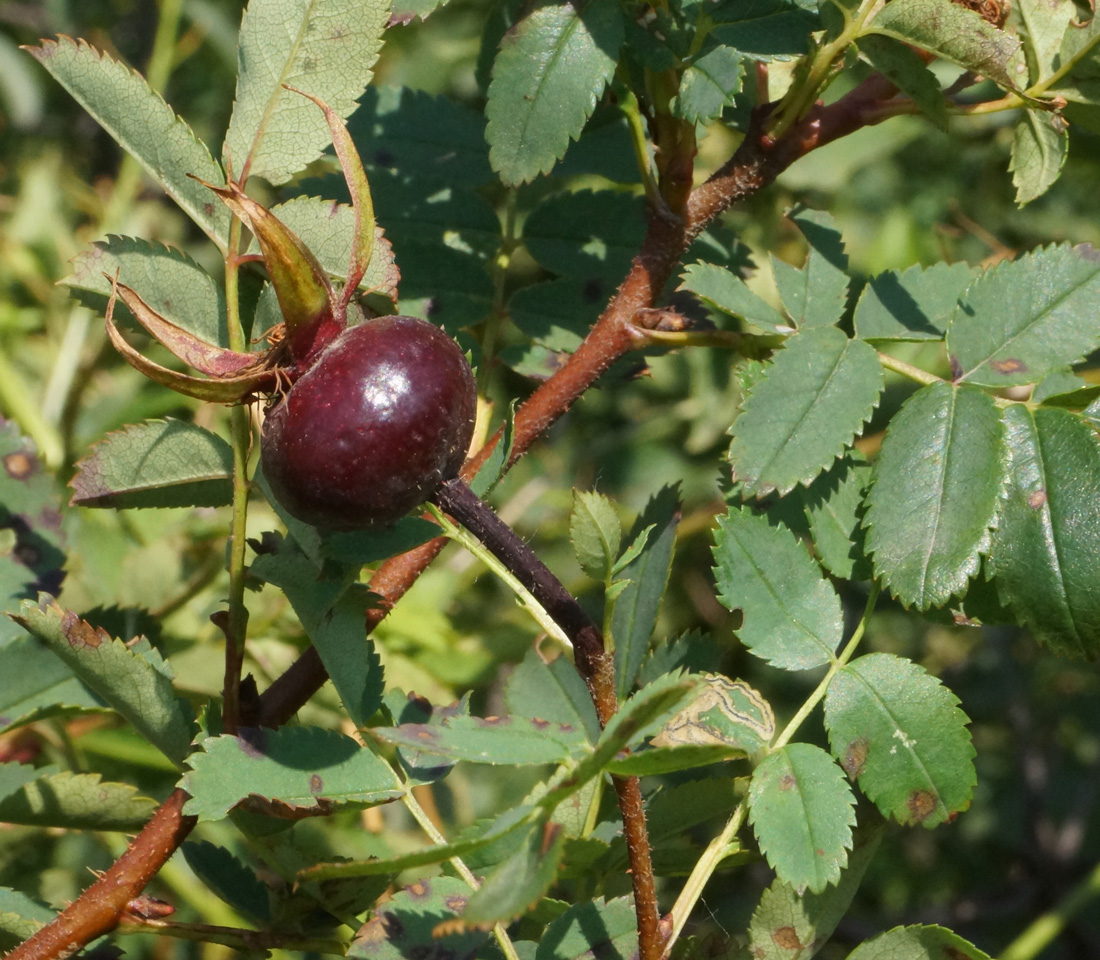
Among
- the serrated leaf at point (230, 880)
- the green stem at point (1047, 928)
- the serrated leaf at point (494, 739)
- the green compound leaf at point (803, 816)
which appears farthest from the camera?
the green stem at point (1047, 928)

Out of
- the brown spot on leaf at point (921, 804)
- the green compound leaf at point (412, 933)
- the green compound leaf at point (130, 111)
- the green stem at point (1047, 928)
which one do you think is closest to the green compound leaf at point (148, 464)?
the green compound leaf at point (130, 111)

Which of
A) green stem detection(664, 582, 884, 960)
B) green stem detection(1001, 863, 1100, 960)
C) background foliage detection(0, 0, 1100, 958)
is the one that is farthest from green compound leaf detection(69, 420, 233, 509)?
green stem detection(1001, 863, 1100, 960)

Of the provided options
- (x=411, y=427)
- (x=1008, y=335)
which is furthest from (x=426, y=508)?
(x=1008, y=335)

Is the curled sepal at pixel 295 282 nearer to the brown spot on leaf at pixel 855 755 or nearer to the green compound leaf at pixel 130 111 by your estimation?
the green compound leaf at pixel 130 111

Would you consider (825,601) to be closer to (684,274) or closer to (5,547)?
(684,274)

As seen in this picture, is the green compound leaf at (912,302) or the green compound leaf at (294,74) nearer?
the green compound leaf at (294,74)

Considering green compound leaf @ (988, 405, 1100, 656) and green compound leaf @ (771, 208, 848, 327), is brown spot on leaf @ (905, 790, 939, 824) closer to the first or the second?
green compound leaf @ (988, 405, 1100, 656)

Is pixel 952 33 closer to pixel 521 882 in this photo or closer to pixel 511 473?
pixel 521 882
